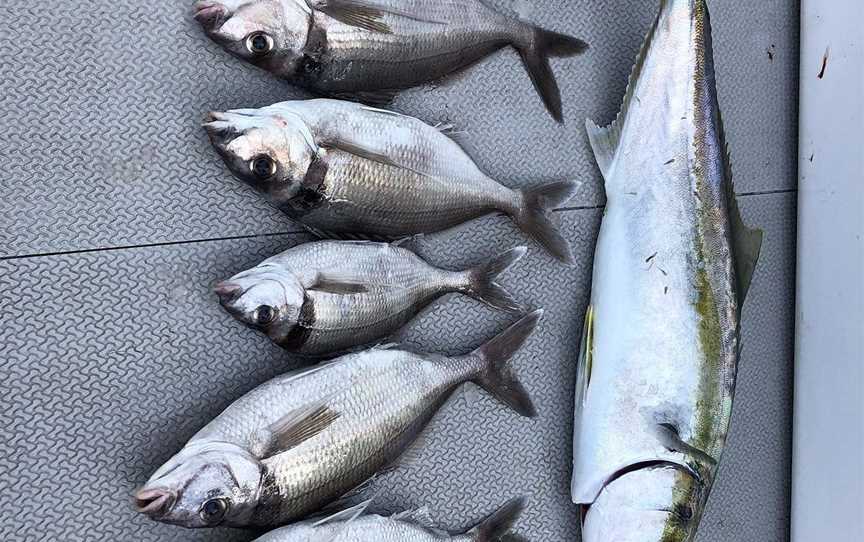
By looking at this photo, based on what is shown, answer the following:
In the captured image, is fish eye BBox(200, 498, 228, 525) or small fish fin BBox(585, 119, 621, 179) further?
small fish fin BBox(585, 119, 621, 179)

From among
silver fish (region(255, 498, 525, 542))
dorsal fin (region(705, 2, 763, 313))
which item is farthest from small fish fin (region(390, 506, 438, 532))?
dorsal fin (region(705, 2, 763, 313))

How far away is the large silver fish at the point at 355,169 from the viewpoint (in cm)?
109

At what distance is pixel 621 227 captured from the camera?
1385 mm

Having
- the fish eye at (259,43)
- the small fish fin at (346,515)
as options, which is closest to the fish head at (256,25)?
the fish eye at (259,43)

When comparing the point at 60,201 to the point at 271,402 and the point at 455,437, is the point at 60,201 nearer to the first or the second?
the point at 271,402

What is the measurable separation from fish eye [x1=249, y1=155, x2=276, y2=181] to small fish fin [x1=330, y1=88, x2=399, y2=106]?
0.20 metres

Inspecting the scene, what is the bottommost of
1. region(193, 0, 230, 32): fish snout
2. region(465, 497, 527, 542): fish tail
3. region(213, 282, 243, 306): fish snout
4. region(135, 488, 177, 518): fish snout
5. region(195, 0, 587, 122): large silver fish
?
region(465, 497, 527, 542): fish tail

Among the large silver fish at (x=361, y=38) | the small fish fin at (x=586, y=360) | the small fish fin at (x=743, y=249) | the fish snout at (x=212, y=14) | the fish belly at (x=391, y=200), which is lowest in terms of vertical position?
the small fish fin at (x=586, y=360)

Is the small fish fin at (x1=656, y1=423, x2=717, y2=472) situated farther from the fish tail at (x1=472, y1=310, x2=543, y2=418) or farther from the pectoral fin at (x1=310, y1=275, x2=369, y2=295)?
the pectoral fin at (x1=310, y1=275, x2=369, y2=295)

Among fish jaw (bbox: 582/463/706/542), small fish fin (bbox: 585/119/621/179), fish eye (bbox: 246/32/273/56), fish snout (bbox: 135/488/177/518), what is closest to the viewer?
fish snout (bbox: 135/488/177/518)

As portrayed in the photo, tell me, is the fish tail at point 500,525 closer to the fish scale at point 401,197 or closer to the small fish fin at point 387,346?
the small fish fin at point 387,346

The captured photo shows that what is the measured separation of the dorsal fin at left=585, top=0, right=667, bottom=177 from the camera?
4.58 feet

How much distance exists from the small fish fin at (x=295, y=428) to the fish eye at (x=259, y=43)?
53 centimetres

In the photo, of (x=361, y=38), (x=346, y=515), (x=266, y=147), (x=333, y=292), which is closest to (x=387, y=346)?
(x=333, y=292)
